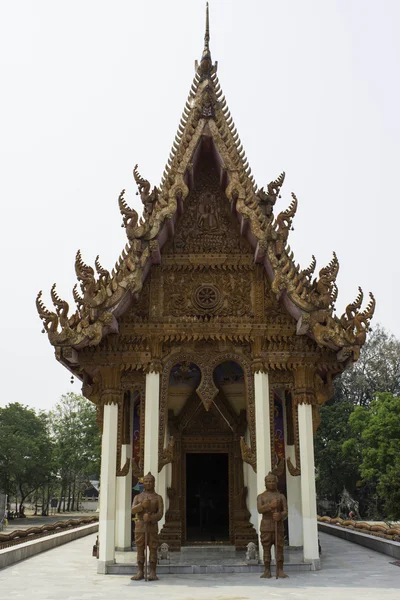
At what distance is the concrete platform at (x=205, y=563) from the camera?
383 inches

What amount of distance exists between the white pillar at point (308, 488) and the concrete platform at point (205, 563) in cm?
26

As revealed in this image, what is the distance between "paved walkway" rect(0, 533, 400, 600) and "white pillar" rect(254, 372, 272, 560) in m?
1.43

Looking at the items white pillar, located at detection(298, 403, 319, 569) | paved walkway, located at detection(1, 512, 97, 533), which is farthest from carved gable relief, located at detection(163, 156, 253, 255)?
paved walkway, located at detection(1, 512, 97, 533)

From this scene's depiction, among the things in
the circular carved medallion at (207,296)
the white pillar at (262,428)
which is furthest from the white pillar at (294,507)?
the circular carved medallion at (207,296)

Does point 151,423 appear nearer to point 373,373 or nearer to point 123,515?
point 123,515

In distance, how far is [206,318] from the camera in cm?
1092

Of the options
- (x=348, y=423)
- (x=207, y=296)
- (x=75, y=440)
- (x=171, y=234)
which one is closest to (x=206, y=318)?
(x=207, y=296)

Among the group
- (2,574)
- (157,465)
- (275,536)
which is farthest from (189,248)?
(2,574)

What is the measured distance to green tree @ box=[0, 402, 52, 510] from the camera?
4253cm

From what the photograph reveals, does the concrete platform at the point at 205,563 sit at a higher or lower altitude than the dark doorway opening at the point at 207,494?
lower

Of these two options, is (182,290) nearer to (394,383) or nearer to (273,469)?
(273,469)

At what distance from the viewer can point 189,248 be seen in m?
11.5

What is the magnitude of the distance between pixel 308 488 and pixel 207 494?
4.83m

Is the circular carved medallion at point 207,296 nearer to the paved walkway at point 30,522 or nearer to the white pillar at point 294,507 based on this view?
the white pillar at point 294,507
